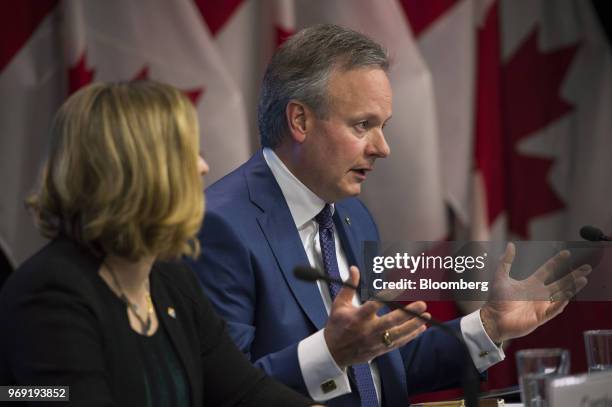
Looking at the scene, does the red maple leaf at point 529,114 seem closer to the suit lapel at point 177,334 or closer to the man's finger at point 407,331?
the man's finger at point 407,331

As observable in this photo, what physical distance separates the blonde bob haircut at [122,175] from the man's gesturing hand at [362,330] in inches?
18.0

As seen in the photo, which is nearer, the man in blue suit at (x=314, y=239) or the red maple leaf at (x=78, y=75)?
the man in blue suit at (x=314, y=239)

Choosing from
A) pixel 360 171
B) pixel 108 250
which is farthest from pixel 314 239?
pixel 108 250

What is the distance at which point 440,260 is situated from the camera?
6.97 feet

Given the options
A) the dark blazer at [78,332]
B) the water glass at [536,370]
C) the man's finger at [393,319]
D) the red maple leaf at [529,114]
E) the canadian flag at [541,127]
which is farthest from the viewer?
the red maple leaf at [529,114]

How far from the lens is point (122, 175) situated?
1.60 metres

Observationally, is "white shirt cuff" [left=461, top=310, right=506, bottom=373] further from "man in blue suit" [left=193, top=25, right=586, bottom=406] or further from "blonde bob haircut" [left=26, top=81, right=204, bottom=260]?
"blonde bob haircut" [left=26, top=81, right=204, bottom=260]

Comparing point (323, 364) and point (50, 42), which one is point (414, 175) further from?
point (323, 364)

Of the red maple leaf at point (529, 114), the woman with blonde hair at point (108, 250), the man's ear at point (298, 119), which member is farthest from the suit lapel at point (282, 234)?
the red maple leaf at point (529, 114)

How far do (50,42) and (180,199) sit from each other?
2.18 m

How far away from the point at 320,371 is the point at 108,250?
2.14 ft

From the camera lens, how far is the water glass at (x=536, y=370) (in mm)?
1854

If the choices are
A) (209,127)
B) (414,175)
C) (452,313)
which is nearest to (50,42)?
(209,127)

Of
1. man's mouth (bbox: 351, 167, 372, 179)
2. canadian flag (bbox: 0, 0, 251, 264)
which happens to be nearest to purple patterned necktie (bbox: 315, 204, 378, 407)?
man's mouth (bbox: 351, 167, 372, 179)
